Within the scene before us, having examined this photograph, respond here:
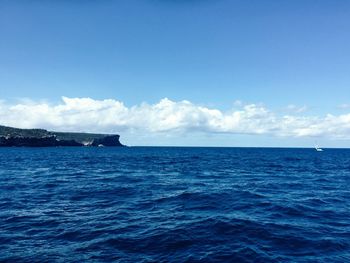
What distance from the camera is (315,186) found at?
45.8 meters

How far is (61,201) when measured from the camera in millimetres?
32281

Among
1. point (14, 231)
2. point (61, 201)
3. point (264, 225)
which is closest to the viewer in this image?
point (14, 231)

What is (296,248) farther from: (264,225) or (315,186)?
Answer: (315,186)

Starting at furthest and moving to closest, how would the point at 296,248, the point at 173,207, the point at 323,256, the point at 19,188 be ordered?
the point at 19,188
the point at 173,207
the point at 296,248
the point at 323,256

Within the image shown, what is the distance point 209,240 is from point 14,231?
13591 millimetres

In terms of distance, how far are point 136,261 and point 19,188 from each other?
3034 centimetres

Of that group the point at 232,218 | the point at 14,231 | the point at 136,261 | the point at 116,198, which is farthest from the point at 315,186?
the point at 14,231

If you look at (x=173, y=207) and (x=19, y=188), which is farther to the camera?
(x=19, y=188)

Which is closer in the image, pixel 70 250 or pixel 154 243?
pixel 70 250

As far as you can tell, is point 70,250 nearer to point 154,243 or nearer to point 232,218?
point 154,243

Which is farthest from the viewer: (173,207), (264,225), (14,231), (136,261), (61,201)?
(61,201)

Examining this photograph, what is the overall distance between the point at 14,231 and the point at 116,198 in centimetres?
1320

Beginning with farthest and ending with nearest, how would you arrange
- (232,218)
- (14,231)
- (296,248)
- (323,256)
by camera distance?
1. (232,218)
2. (14,231)
3. (296,248)
4. (323,256)

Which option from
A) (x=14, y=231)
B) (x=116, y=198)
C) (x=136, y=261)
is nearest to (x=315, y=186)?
(x=116, y=198)
